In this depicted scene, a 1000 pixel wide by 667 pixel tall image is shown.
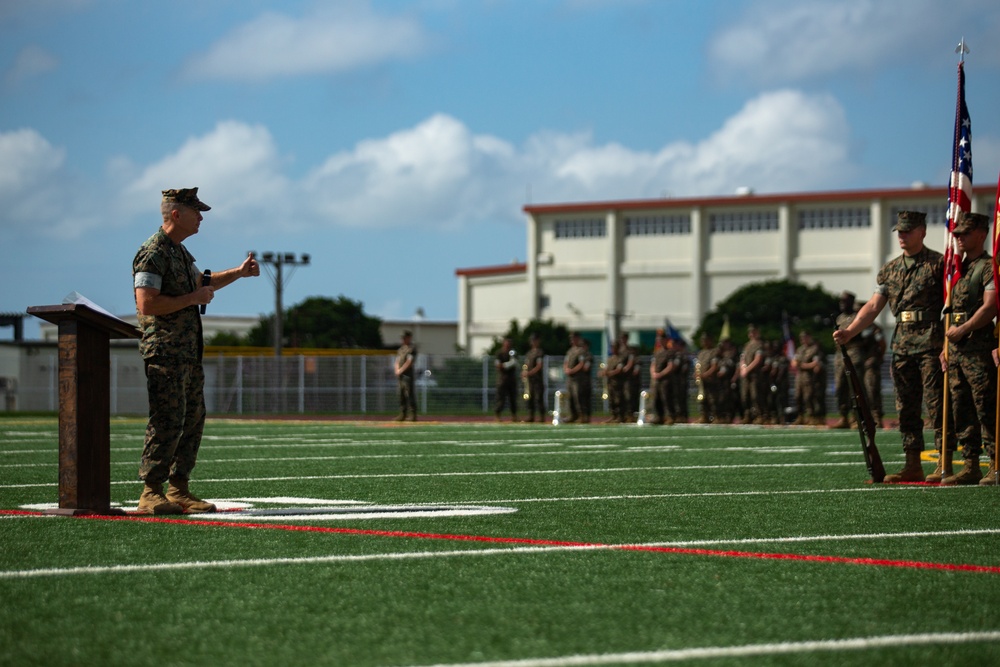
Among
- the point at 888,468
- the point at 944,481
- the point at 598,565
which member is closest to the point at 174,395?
the point at 598,565

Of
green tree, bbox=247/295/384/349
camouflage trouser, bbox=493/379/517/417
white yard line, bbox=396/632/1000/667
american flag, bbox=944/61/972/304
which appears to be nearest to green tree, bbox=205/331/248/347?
green tree, bbox=247/295/384/349

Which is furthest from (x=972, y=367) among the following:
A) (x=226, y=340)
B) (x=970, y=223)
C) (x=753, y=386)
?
(x=226, y=340)

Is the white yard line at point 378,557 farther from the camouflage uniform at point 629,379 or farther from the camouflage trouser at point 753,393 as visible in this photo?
the camouflage uniform at point 629,379

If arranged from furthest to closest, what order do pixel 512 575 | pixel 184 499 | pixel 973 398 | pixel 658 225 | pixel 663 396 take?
1. pixel 658 225
2. pixel 663 396
3. pixel 973 398
4. pixel 184 499
5. pixel 512 575

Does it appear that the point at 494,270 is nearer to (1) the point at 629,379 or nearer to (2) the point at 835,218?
(2) the point at 835,218

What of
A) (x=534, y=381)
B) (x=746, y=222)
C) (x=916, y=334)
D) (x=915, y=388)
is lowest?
(x=534, y=381)

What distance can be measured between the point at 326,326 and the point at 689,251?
23810mm

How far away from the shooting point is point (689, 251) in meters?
97.4

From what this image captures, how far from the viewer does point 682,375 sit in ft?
107

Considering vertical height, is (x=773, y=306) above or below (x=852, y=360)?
above

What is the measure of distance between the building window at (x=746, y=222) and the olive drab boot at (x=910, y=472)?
85.4m

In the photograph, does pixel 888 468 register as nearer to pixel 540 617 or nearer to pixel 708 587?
pixel 708 587

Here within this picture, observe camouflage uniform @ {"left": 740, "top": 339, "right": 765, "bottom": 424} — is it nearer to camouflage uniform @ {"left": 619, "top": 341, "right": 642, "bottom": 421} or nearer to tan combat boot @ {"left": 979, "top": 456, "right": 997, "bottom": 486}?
camouflage uniform @ {"left": 619, "top": 341, "right": 642, "bottom": 421}

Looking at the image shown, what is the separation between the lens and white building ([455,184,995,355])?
306ft
